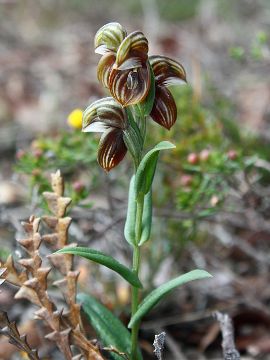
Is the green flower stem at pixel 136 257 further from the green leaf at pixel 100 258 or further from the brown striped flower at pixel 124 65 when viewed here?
the brown striped flower at pixel 124 65

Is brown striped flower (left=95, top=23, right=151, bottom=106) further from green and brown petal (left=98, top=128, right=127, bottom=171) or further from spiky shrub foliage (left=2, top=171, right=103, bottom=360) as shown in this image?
spiky shrub foliage (left=2, top=171, right=103, bottom=360)

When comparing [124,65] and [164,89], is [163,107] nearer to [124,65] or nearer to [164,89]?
[164,89]

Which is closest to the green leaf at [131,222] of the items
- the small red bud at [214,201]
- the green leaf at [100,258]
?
the green leaf at [100,258]

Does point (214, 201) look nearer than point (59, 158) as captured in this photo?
Yes

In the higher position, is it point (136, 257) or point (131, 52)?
point (131, 52)

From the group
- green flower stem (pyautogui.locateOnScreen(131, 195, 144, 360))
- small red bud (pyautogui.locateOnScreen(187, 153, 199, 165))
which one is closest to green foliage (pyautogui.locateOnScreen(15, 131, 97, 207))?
small red bud (pyautogui.locateOnScreen(187, 153, 199, 165))

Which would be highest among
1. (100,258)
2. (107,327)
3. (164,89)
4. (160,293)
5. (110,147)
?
(164,89)

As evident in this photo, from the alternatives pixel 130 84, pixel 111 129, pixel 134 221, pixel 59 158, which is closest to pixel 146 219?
pixel 134 221
